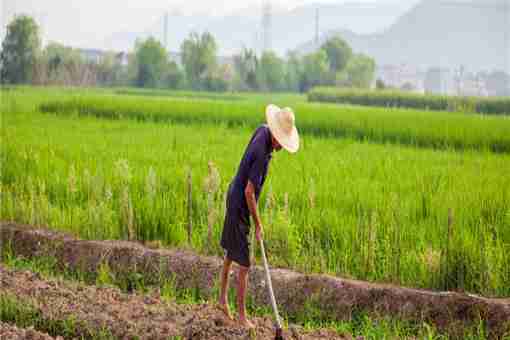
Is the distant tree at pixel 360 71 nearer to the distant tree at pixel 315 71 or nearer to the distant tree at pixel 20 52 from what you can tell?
the distant tree at pixel 315 71

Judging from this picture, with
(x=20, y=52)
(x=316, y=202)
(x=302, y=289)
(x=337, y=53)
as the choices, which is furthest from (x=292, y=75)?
(x=302, y=289)

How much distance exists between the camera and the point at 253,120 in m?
11.8

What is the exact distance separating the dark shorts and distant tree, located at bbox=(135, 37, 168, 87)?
111 feet

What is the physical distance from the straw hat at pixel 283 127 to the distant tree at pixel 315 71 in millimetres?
39452

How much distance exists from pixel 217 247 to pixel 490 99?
2212cm

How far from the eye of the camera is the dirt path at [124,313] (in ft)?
11.0

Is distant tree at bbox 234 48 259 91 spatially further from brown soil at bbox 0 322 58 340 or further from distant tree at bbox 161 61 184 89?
brown soil at bbox 0 322 58 340

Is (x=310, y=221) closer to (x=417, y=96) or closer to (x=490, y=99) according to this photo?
(x=490, y=99)

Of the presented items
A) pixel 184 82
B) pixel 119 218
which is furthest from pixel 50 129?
pixel 184 82

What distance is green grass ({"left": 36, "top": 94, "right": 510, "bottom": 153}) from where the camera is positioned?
1008cm

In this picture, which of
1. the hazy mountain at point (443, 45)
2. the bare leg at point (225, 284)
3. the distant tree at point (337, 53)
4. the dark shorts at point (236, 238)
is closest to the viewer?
the dark shorts at point (236, 238)

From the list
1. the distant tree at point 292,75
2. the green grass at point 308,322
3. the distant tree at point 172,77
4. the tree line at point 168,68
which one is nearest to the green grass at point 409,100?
the tree line at point 168,68

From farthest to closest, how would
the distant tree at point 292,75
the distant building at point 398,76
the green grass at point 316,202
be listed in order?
the distant building at point 398,76
the distant tree at point 292,75
the green grass at point 316,202

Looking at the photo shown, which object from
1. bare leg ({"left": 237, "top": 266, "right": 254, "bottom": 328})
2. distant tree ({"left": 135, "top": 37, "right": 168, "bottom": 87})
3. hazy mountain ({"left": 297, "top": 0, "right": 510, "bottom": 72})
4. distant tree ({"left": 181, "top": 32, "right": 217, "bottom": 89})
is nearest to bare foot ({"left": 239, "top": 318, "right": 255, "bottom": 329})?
bare leg ({"left": 237, "top": 266, "right": 254, "bottom": 328})
